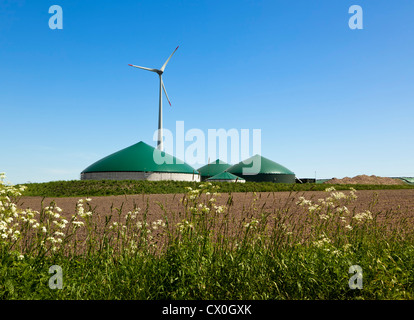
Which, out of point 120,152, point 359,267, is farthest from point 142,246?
point 120,152

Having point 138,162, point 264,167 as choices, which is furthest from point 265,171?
point 138,162

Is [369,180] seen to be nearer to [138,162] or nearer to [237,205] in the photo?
[138,162]

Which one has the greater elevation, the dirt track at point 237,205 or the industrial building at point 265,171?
the industrial building at point 265,171

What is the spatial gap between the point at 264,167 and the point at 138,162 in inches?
1267

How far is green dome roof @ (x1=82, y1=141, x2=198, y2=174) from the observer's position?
57.4 meters

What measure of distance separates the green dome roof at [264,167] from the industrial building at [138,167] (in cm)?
2031

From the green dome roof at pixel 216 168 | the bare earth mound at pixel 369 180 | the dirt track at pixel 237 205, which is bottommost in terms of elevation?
the dirt track at pixel 237 205

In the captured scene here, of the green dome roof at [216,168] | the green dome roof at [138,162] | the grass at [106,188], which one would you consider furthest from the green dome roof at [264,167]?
the grass at [106,188]

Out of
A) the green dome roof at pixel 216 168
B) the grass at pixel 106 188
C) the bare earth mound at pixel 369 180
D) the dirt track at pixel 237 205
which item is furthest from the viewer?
the green dome roof at pixel 216 168

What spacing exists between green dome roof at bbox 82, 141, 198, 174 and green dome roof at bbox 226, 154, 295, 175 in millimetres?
19735

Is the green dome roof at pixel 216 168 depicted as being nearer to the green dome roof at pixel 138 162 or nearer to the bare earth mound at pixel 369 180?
the green dome roof at pixel 138 162

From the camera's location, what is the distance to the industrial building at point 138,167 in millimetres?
56719
